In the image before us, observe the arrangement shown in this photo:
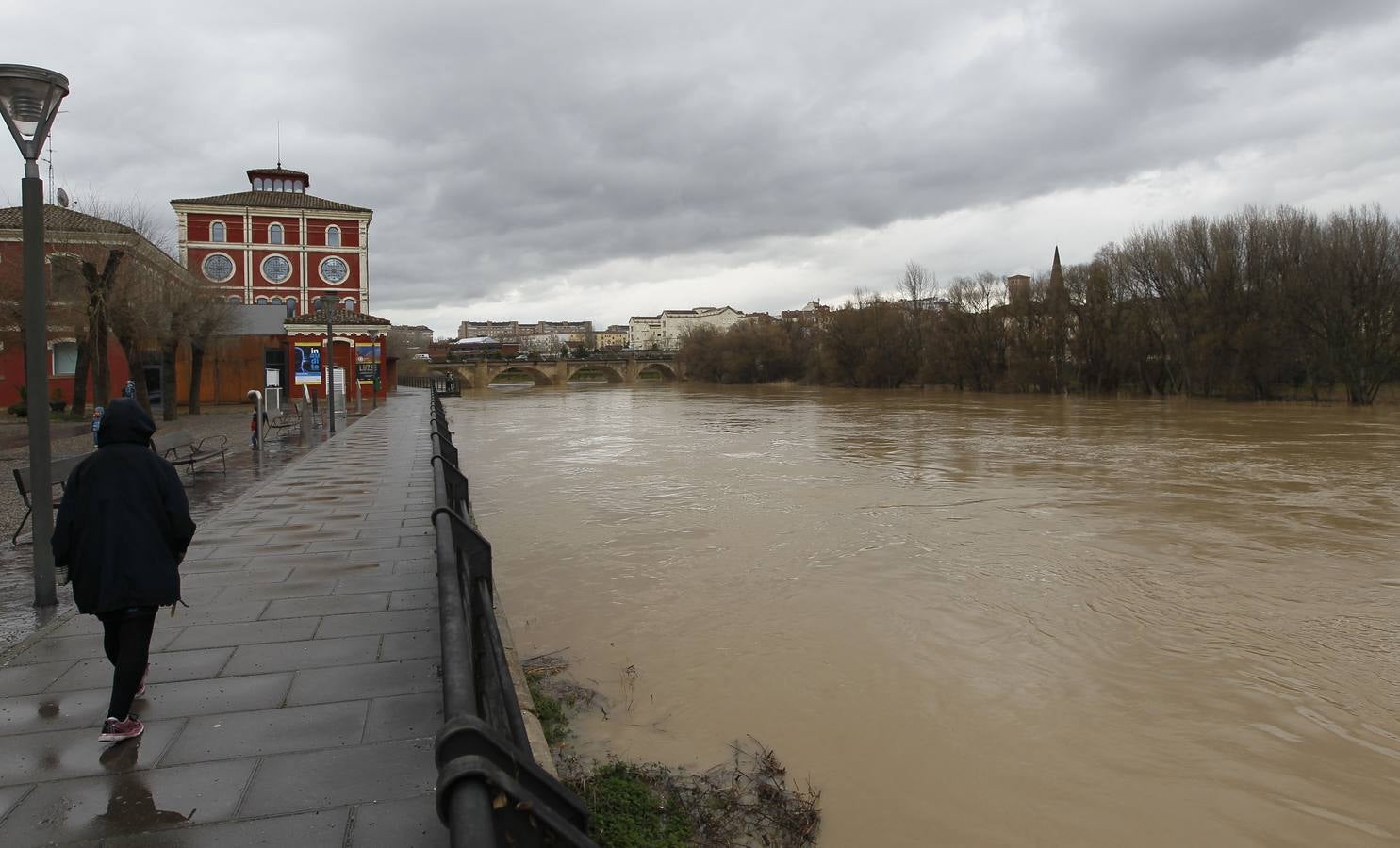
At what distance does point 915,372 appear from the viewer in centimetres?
6456

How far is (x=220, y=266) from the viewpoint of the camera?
186ft

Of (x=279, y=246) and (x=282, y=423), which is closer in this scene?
(x=282, y=423)

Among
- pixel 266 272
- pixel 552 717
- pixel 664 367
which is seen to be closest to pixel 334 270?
pixel 266 272

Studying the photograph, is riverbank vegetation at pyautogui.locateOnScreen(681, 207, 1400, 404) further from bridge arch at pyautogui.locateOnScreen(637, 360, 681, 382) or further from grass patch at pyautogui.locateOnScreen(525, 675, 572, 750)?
grass patch at pyautogui.locateOnScreen(525, 675, 572, 750)

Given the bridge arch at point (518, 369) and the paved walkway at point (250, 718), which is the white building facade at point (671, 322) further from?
the paved walkway at point (250, 718)

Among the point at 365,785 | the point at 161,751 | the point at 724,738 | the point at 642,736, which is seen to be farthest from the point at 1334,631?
the point at 161,751

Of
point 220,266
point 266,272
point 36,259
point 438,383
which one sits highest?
point 220,266

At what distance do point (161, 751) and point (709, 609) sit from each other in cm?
516

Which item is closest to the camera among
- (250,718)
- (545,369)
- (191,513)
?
(250,718)

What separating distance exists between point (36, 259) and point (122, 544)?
124 inches

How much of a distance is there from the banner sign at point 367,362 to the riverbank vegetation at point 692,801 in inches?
1434

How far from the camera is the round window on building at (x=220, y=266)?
56.4 metres

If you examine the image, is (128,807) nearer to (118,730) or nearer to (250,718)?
(118,730)

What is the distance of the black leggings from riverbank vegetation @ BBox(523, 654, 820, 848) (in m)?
1.98
